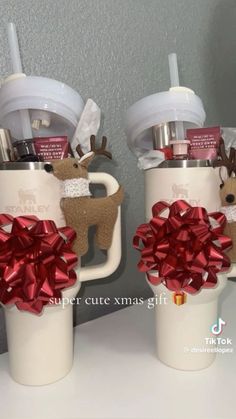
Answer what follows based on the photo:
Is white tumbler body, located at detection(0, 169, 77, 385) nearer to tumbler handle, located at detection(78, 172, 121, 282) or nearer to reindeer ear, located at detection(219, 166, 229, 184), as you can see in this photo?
tumbler handle, located at detection(78, 172, 121, 282)

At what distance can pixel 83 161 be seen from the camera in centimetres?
40

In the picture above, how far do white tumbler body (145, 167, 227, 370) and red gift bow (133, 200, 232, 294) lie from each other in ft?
0.05

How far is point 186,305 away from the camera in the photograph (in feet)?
1.39

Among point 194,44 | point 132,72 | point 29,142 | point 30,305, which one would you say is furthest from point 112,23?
point 30,305

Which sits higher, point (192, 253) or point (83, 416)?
point (192, 253)

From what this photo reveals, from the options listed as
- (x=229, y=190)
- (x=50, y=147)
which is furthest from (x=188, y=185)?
(x=50, y=147)

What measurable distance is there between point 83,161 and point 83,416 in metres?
0.25

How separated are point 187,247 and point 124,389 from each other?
166 mm

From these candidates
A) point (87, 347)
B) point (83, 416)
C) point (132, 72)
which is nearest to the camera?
point (83, 416)

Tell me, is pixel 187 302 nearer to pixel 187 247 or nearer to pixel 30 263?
pixel 187 247

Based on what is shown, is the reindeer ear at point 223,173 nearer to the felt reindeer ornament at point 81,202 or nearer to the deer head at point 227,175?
the deer head at point 227,175

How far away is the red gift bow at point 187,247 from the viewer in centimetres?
39

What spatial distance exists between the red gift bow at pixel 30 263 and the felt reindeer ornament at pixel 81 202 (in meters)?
0.03

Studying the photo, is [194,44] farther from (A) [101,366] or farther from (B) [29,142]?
(A) [101,366]
